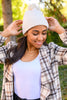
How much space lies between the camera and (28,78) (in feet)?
5.75

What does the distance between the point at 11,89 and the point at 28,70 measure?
0.29 meters

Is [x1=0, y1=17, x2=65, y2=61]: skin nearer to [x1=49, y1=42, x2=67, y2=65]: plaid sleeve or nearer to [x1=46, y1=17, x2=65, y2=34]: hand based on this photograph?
[x1=46, y1=17, x2=65, y2=34]: hand

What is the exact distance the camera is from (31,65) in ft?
5.72

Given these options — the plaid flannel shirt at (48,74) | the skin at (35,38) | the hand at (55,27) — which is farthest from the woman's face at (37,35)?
the hand at (55,27)

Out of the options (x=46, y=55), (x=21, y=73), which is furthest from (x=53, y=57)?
(x=21, y=73)

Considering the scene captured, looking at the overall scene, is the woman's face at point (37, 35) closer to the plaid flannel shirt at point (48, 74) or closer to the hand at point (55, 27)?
the plaid flannel shirt at point (48, 74)

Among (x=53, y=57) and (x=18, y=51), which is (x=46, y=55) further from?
(x=18, y=51)

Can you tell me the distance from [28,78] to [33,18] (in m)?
0.55

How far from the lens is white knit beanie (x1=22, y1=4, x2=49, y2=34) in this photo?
1.73 metres

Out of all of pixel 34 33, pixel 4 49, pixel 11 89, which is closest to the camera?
pixel 34 33

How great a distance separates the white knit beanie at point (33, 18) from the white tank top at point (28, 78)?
0.31 metres

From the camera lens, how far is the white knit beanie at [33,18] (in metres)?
1.73

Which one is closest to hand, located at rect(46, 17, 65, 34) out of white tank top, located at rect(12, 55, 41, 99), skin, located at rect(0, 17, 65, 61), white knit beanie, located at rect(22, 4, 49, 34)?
skin, located at rect(0, 17, 65, 61)

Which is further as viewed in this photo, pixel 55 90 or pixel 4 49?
pixel 4 49
